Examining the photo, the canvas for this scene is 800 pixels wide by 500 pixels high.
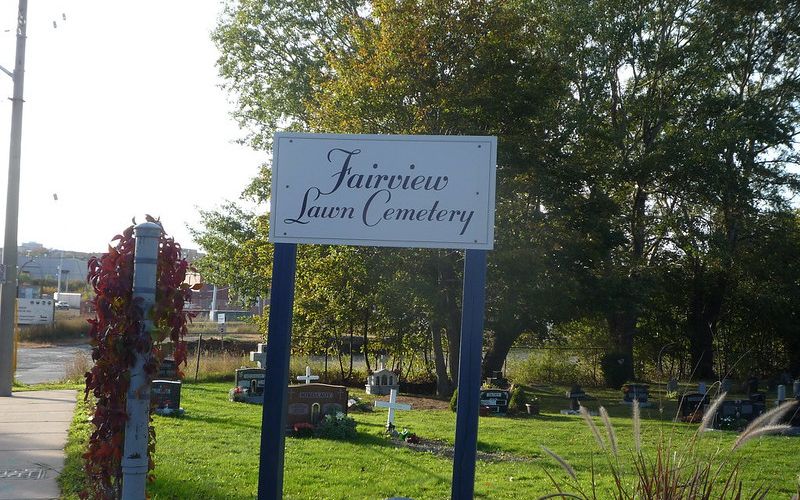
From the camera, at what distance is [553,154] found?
22297mm

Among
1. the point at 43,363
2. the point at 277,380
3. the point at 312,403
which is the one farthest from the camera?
the point at 43,363

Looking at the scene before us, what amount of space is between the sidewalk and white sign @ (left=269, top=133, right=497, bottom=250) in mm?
3320

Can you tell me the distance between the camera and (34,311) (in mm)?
46469

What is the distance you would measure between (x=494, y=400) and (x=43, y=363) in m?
17.8

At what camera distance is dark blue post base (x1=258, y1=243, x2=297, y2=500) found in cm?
583

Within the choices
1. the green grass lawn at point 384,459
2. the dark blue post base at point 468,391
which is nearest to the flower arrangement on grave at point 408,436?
the green grass lawn at point 384,459

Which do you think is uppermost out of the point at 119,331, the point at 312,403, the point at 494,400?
the point at 119,331

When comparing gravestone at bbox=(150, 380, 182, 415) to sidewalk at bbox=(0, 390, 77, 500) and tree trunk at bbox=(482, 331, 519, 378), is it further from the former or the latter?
tree trunk at bbox=(482, 331, 519, 378)

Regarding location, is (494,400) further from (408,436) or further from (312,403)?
(312,403)

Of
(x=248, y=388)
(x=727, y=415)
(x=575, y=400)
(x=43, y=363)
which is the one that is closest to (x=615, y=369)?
(x=575, y=400)

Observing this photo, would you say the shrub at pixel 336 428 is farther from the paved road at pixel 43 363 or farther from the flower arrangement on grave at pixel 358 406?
the paved road at pixel 43 363

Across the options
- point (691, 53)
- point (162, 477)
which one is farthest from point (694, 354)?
point (162, 477)

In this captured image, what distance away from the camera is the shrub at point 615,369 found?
28594mm

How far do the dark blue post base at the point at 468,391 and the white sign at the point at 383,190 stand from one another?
1.26ft
